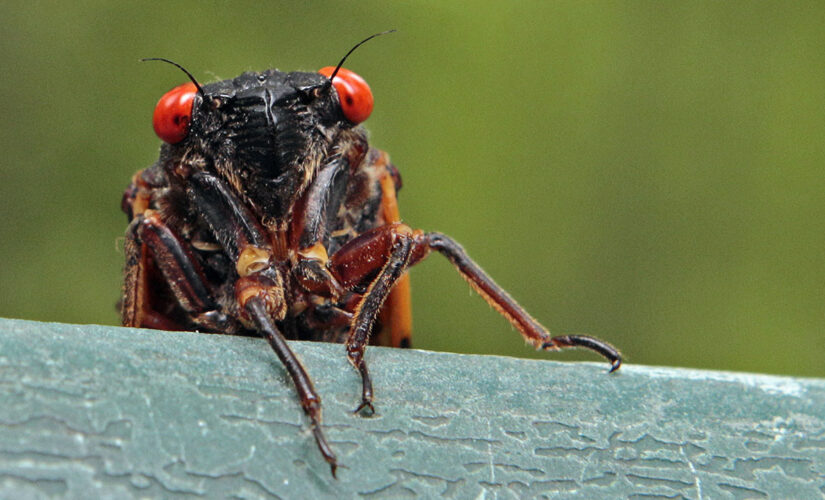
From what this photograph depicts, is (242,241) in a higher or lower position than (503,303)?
lower

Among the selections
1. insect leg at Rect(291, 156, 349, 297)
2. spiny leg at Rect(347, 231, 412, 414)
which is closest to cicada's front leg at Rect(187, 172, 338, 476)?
insect leg at Rect(291, 156, 349, 297)

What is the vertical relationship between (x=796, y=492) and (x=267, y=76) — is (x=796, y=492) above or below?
below

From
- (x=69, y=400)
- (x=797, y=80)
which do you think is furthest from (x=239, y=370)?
(x=797, y=80)

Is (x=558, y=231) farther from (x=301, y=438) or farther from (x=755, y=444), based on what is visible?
(x=301, y=438)

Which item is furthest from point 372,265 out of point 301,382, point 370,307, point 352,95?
point 301,382

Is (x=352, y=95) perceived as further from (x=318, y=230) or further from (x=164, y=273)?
(x=164, y=273)

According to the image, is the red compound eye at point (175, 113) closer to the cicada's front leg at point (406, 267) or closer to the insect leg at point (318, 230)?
the insect leg at point (318, 230)
